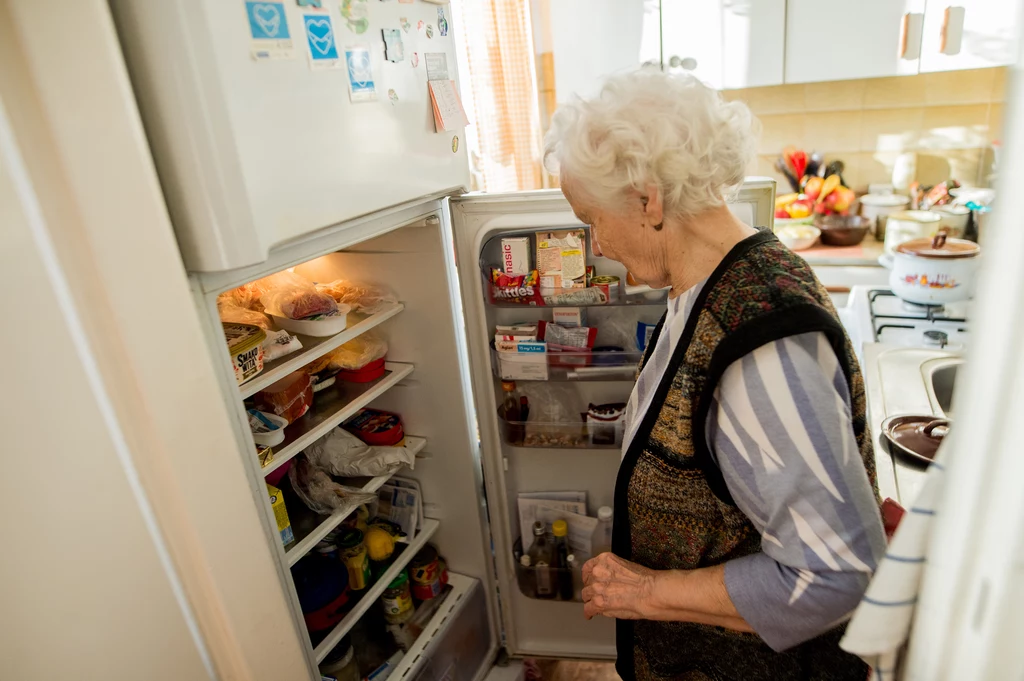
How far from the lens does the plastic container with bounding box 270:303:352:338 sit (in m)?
1.21

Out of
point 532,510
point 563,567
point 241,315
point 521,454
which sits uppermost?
point 241,315

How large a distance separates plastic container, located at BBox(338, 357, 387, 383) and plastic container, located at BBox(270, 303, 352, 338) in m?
0.20

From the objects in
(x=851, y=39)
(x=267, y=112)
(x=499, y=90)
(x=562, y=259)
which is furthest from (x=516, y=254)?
(x=851, y=39)

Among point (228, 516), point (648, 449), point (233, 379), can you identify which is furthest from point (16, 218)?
point (648, 449)

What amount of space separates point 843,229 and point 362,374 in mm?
2013

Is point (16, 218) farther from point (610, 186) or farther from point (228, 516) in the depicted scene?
point (610, 186)

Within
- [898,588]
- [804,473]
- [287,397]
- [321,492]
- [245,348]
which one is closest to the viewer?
[898,588]

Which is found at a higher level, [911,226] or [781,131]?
[781,131]

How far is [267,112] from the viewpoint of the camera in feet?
2.58

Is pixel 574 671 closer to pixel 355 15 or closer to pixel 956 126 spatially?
pixel 355 15

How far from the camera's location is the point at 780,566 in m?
0.77

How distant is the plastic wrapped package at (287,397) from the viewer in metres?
1.23

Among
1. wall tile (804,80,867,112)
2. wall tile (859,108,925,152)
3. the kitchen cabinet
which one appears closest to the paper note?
the kitchen cabinet

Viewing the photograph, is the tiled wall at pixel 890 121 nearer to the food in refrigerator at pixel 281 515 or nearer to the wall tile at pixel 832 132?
the wall tile at pixel 832 132
